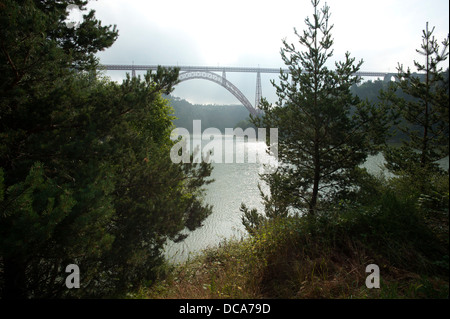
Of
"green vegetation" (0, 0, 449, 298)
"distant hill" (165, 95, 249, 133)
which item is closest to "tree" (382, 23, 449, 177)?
"green vegetation" (0, 0, 449, 298)

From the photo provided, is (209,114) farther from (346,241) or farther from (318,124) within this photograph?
(346,241)

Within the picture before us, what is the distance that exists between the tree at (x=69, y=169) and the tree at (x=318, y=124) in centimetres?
315

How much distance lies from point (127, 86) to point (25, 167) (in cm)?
191

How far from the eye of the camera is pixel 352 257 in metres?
2.44

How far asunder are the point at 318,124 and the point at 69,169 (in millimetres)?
5302

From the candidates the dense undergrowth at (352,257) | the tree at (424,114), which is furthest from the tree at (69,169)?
the tree at (424,114)

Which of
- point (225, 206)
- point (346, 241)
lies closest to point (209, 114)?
point (225, 206)

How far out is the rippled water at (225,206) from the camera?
813 centimetres

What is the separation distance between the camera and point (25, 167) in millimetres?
3055

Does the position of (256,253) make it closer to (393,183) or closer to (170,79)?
(170,79)

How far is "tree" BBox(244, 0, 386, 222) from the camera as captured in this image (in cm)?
534

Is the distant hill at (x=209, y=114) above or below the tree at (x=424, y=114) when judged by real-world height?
above

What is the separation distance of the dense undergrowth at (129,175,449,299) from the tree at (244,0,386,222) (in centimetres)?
231

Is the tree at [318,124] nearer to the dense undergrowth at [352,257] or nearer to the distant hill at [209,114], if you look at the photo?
the dense undergrowth at [352,257]
